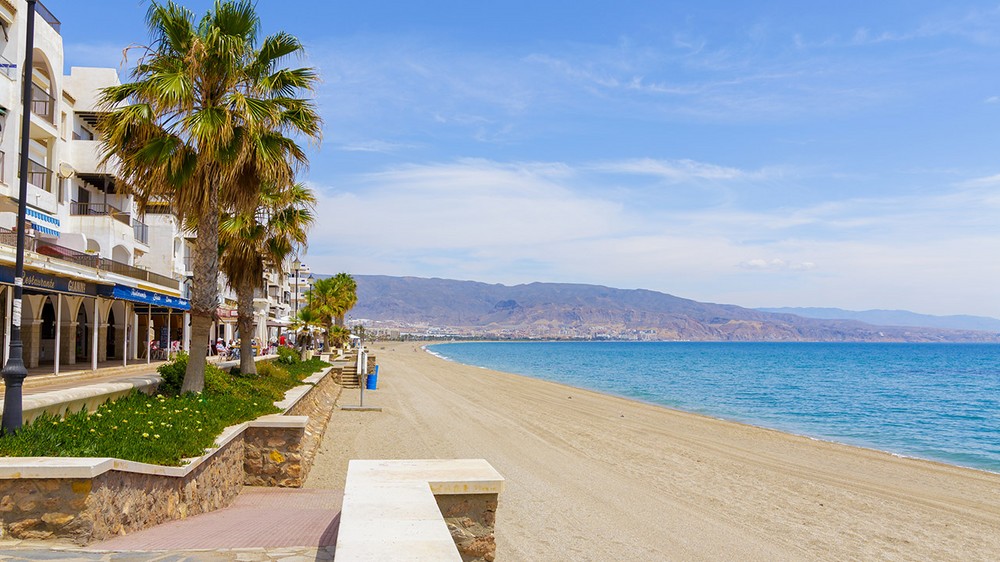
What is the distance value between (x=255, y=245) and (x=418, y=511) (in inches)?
705

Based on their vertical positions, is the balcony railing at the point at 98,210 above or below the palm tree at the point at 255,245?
above

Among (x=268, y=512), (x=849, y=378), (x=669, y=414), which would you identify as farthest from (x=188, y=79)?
(x=849, y=378)

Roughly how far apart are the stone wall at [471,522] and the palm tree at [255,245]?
15.8 metres

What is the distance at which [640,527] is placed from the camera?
1142 cm

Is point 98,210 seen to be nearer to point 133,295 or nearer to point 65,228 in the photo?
point 65,228

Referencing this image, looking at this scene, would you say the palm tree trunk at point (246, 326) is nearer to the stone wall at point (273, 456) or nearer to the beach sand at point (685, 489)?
the beach sand at point (685, 489)

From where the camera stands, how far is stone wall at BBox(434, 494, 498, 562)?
19.4 ft

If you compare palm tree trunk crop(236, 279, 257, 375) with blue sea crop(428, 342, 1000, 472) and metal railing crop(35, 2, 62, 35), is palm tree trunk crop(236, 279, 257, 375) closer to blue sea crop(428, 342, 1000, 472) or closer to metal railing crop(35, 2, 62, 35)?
metal railing crop(35, 2, 62, 35)

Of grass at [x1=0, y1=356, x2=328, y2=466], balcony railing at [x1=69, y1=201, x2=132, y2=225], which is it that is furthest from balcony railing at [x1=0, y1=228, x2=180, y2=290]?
grass at [x1=0, y1=356, x2=328, y2=466]

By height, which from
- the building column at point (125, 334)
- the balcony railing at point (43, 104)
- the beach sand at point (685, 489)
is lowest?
the beach sand at point (685, 489)

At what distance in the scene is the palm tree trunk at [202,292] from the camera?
13773 millimetres

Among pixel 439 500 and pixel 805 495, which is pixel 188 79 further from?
pixel 805 495

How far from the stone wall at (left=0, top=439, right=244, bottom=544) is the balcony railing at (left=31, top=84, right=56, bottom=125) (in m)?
23.0

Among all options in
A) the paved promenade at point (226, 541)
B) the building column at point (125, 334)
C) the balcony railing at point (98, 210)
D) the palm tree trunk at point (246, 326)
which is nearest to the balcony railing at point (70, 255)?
the building column at point (125, 334)
